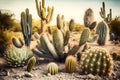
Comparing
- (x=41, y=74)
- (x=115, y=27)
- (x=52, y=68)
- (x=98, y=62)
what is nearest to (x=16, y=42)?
(x=41, y=74)

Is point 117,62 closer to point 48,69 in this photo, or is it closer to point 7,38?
point 48,69

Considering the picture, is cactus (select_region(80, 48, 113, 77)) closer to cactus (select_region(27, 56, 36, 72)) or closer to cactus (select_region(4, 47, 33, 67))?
cactus (select_region(27, 56, 36, 72))

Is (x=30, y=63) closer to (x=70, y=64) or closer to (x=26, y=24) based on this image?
(x=70, y=64)

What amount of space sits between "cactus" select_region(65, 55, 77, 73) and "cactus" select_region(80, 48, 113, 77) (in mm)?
142

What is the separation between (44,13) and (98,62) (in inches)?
60.1

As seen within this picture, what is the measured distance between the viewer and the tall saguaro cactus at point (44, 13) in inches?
192

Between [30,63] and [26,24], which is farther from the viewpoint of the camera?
[26,24]

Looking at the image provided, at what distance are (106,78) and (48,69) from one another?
719mm

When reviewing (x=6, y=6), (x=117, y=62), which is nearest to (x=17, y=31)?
(x=6, y=6)

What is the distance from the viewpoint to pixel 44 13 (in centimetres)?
499

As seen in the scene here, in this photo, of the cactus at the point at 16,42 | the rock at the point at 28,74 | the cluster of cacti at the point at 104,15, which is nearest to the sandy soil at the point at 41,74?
the rock at the point at 28,74

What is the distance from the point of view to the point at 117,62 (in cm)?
448

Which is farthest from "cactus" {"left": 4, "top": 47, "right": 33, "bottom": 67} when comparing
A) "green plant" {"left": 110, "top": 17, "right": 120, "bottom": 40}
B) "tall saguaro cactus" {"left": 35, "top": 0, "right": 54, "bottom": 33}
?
"green plant" {"left": 110, "top": 17, "right": 120, "bottom": 40}

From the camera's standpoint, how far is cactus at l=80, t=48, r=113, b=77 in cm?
384
